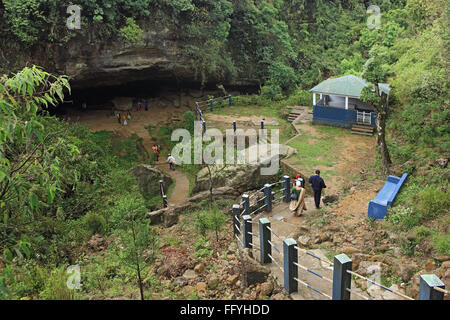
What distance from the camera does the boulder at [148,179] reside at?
16359 millimetres

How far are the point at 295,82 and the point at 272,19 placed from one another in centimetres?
518

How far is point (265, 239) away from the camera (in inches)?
267

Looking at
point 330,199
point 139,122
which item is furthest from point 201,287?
point 139,122

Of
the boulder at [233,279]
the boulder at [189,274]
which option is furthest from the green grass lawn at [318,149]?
the boulder at [233,279]

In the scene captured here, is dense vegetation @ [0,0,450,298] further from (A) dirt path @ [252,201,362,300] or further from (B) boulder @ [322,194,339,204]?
(B) boulder @ [322,194,339,204]

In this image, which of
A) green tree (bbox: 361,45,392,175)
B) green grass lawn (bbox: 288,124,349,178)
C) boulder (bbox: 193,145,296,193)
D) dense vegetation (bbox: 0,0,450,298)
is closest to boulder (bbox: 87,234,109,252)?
dense vegetation (bbox: 0,0,450,298)

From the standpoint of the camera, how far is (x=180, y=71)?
23766mm

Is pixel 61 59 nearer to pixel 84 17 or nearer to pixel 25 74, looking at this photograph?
pixel 84 17

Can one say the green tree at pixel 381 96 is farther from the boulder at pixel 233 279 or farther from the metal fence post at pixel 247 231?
the boulder at pixel 233 279

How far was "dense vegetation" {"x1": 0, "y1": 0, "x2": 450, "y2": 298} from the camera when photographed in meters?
4.66

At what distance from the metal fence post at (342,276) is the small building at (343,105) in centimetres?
1466

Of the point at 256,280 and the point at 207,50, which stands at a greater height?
the point at 207,50
